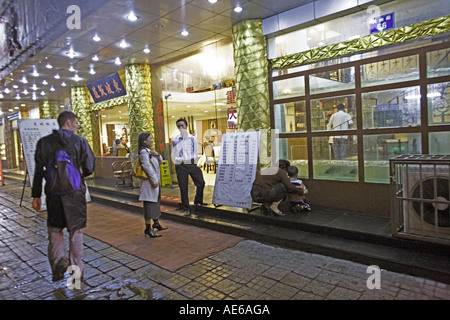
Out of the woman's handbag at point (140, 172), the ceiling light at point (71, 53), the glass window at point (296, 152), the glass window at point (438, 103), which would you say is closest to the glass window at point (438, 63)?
the glass window at point (438, 103)

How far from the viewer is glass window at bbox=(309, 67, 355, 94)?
16.6 ft

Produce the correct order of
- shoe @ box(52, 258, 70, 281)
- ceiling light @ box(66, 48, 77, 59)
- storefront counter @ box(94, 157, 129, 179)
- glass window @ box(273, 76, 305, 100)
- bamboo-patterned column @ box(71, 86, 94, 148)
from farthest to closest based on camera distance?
bamboo-patterned column @ box(71, 86, 94, 148), storefront counter @ box(94, 157, 129, 179), ceiling light @ box(66, 48, 77, 59), glass window @ box(273, 76, 305, 100), shoe @ box(52, 258, 70, 281)

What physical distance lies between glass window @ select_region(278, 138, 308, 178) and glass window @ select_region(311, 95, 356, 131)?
0.41 m

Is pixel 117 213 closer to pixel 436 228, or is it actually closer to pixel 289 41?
pixel 289 41

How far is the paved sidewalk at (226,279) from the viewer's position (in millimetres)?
2996

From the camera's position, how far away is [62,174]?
3.26 metres

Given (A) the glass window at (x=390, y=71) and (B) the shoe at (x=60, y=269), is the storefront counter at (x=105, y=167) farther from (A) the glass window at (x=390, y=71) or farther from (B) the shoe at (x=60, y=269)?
(A) the glass window at (x=390, y=71)

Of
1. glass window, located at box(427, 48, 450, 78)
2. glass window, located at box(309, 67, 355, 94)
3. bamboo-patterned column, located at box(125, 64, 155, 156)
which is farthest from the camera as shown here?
bamboo-patterned column, located at box(125, 64, 155, 156)

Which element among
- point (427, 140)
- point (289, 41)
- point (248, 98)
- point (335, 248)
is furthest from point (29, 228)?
point (427, 140)

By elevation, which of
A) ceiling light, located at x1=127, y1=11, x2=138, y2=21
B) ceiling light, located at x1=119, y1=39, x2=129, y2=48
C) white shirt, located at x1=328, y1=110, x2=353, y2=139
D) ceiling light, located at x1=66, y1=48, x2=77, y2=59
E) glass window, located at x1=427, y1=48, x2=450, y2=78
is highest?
ceiling light, located at x1=66, y1=48, x2=77, y2=59

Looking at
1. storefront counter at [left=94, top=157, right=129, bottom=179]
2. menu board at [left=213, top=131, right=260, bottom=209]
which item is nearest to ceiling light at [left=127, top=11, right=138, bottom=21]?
menu board at [left=213, top=131, right=260, bottom=209]

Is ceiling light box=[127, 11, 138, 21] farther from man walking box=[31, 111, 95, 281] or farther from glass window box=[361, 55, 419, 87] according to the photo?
glass window box=[361, 55, 419, 87]

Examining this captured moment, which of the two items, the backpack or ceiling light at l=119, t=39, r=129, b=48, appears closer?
the backpack

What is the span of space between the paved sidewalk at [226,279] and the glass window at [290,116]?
2.52 metres
